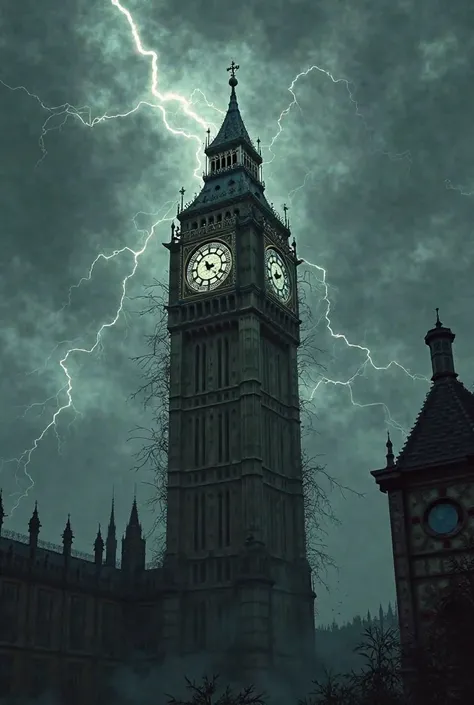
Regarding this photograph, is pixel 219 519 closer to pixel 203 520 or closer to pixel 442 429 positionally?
pixel 203 520

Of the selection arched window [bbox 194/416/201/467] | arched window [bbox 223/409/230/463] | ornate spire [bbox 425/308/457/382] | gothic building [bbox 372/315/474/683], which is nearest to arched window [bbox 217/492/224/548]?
arched window [bbox 223/409/230/463]

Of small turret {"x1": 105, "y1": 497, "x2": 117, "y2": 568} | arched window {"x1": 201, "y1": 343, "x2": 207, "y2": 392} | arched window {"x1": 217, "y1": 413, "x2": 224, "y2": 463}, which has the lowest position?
small turret {"x1": 105, "y1": 497, "x2": 117, "y2": 568}

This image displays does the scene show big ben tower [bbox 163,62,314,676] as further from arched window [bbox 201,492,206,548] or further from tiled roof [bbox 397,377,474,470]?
tiled roof [bbox 397,377,474,470]

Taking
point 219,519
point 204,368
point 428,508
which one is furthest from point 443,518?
point 204,368

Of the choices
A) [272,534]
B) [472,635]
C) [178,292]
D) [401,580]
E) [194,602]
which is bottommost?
[472,635]

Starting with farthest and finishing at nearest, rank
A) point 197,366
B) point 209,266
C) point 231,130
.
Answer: point 231,130
point 209,266
point 197,366

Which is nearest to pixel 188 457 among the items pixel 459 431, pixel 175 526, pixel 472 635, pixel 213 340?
pixel 175 526

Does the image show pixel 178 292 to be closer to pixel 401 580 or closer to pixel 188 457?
pixel 188 457
